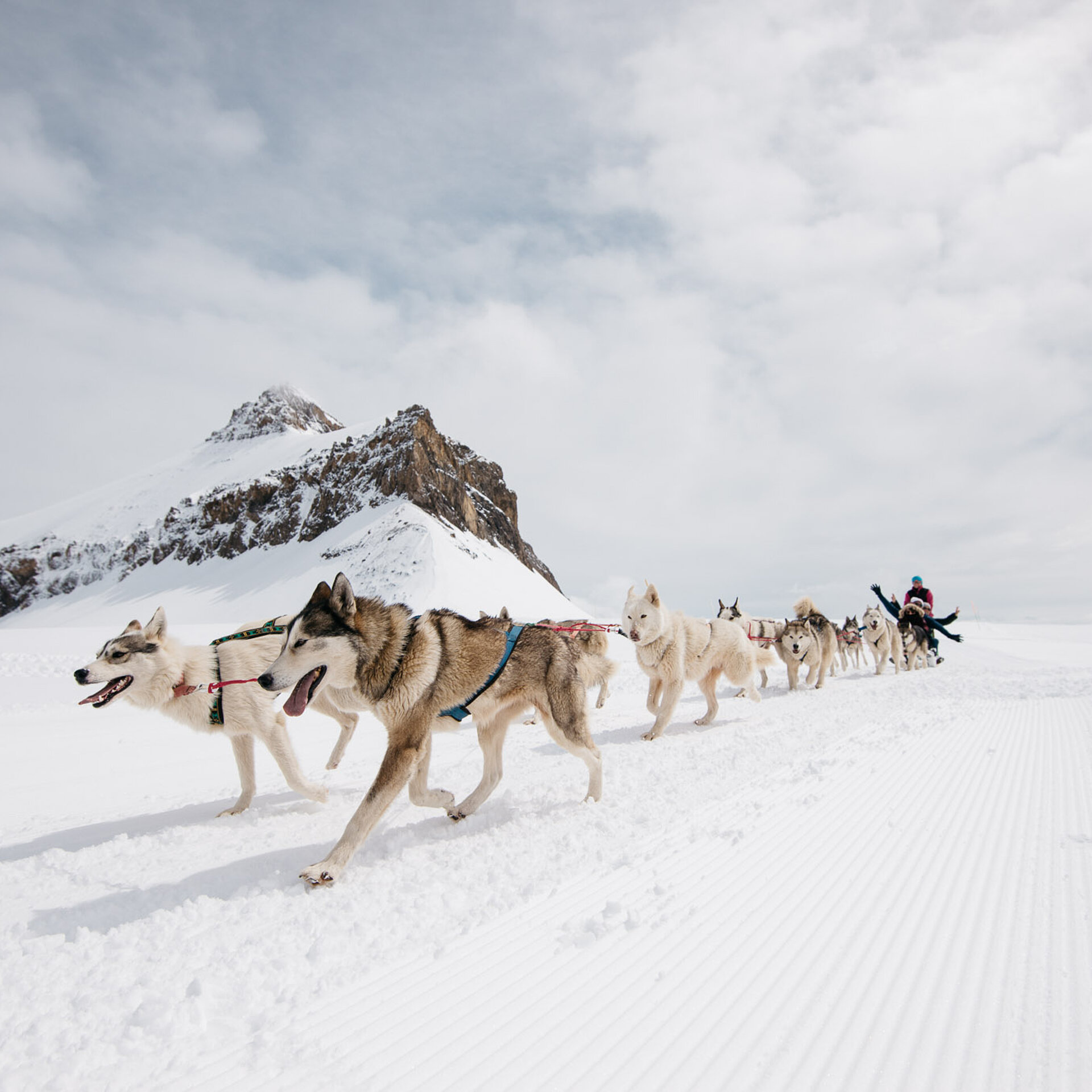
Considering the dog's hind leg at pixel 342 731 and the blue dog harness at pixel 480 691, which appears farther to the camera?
the dog's hind leg at pixel 342 731

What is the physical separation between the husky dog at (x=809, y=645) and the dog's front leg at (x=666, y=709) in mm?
5450

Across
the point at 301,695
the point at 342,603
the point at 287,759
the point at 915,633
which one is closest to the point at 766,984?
the point at 301,695

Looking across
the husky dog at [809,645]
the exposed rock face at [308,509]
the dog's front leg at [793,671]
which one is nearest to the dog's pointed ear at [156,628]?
the husky dog at [809,645]

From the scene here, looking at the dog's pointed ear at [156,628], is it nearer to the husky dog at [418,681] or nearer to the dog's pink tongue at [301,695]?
the husky dog at [418,681]

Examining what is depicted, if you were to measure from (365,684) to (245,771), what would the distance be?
2077mm

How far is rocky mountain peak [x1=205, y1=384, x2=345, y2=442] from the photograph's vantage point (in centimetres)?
9638

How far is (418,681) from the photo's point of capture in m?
3.81

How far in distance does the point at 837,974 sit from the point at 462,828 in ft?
8.05

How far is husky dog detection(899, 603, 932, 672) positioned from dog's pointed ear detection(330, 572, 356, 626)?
18.5 metres

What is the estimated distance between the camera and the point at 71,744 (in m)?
8.44

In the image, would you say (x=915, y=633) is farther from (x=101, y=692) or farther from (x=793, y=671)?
(x=101, y=692)

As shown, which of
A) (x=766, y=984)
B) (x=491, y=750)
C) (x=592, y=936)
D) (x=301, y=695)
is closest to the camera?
(x=766, y=984)

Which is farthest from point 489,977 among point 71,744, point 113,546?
point 113,546

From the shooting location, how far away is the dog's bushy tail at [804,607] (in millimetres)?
14102
